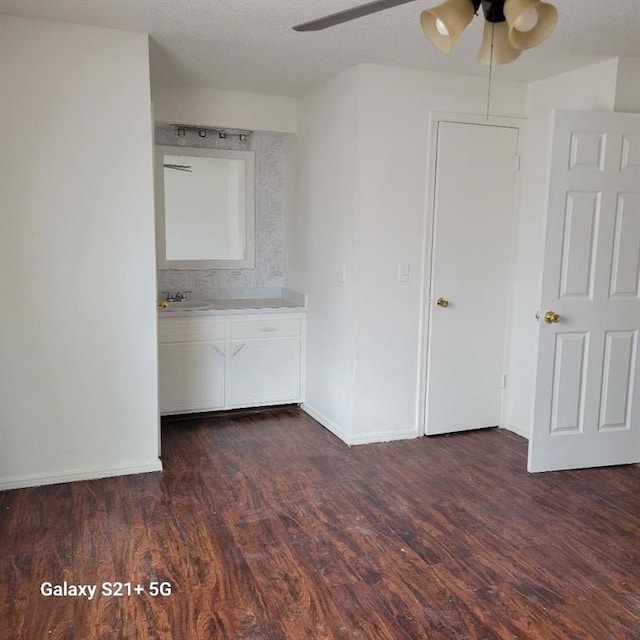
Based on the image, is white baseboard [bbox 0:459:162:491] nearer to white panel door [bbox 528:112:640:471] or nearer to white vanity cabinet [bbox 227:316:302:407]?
white vanity cabinet [bbox 227:316:302:407]

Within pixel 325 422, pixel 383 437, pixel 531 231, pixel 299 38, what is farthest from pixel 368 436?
pixel 299 38

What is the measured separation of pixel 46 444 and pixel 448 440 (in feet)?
7.89

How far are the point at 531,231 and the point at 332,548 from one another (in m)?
2.44

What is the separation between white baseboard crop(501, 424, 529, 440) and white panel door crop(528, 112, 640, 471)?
568mm

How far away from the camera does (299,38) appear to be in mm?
3123

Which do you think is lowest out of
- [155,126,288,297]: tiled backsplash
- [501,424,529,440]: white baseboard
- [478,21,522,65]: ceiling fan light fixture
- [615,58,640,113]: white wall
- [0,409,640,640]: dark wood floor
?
[0,409,640,640]: dark wood floor

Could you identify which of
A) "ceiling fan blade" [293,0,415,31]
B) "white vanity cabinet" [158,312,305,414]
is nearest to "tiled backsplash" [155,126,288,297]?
"white vanity cabinet" [158,312,305,414]

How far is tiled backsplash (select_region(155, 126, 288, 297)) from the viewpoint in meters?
4.75

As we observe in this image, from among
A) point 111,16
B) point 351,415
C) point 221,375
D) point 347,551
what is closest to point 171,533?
point 347,551

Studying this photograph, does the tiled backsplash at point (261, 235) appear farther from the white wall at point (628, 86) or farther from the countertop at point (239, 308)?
the white wall at point (628, 86)

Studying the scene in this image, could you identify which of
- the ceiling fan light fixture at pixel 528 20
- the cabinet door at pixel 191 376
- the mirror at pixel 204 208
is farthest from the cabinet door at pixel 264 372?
the ceiling fan light fixture at pixel 528 20

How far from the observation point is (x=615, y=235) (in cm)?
344

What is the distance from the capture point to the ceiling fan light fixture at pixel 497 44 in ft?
5.89

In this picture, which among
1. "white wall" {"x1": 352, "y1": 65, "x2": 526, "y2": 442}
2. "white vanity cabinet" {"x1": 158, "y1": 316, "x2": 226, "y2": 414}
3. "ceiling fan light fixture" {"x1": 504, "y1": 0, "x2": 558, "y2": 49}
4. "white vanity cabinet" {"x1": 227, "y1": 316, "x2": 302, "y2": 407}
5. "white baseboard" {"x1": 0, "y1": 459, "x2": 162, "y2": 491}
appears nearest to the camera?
"ceiling fan light fixture" {"x1": 504, "y1": 0, "x2": 558, "y2": 49}
